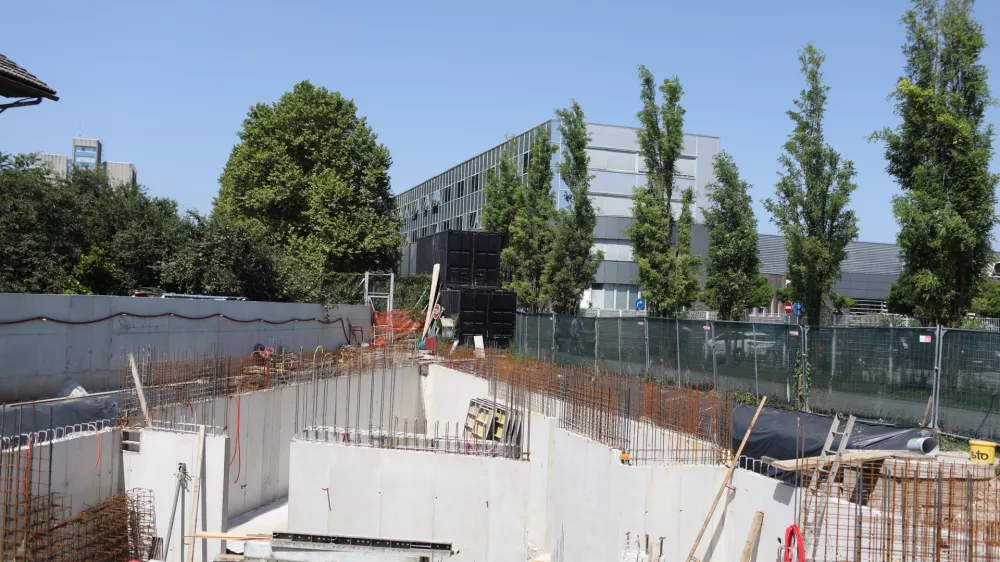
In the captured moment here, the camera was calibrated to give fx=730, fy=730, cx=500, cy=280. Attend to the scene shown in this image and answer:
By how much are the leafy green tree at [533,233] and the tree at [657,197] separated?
646 centimetres

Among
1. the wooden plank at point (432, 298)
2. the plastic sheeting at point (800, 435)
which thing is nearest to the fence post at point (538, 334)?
the wooden plank at point (432, 298)

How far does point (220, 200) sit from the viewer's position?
35250 millimetres

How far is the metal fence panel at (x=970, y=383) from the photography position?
893 cm

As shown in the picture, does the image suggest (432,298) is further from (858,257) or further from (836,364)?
(858,257)

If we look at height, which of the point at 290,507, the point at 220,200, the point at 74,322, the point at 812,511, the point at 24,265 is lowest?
the point at 290,507

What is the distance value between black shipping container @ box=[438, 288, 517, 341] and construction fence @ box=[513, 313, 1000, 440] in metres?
7.49

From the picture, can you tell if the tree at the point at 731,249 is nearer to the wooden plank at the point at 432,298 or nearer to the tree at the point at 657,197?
the tree at the point at 657,197

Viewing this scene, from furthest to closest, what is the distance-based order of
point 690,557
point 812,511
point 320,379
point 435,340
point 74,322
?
point 435,340 → point 320,379 → point 74,322 → point 690,557 → point 812,511

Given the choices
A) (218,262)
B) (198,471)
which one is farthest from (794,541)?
(218,262)

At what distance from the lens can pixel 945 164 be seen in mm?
12984

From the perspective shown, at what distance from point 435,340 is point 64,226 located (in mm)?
11480

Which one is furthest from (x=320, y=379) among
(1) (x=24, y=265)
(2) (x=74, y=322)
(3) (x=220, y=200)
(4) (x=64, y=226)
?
(3) (x=220, y=200)

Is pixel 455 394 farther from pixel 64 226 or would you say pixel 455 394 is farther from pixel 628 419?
pixel 64 226

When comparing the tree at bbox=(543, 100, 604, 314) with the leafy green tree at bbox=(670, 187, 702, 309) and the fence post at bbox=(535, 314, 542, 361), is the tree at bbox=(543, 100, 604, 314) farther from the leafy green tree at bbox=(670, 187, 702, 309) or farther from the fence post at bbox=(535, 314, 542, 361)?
the leafy green tree at bbox=(670, 187, 702, 309)
